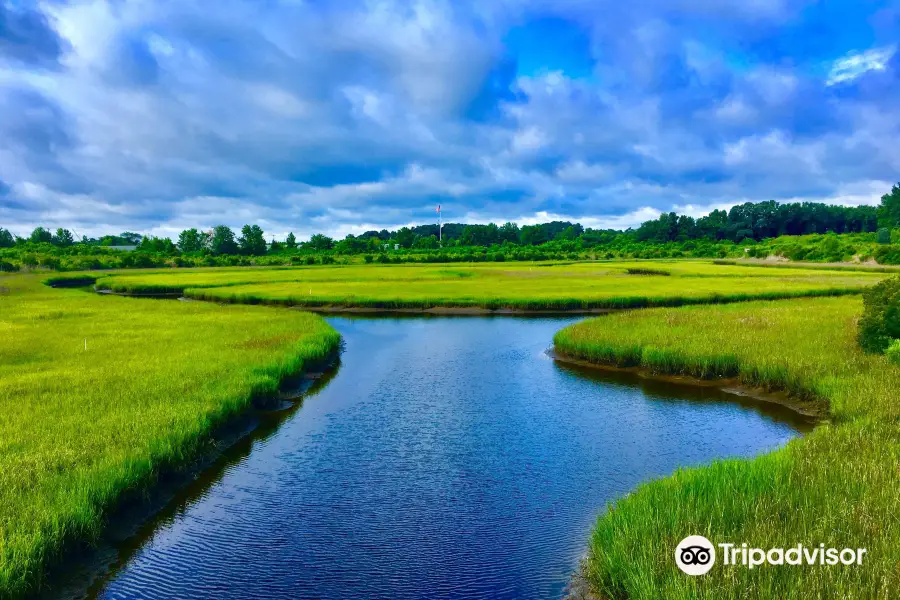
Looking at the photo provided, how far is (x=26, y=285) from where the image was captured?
64.3 meters

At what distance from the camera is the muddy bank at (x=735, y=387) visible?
1781 centimetres

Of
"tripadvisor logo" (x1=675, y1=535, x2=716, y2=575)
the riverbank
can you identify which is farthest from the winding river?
the riverbank

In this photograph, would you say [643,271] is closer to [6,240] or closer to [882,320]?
[882,320]

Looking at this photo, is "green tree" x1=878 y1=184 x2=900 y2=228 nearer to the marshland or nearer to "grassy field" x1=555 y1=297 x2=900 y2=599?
the marshland

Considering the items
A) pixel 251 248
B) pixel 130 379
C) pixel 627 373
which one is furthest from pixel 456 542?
pixel 251 248

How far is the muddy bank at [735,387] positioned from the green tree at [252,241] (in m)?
168

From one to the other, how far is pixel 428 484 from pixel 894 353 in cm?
1645

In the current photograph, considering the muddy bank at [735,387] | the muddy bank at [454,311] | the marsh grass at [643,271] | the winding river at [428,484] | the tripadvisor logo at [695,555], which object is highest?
the marsh grass at [643,271]

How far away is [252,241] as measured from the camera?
18312cm

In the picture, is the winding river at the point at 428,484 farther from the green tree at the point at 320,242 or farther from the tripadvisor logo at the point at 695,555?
the green tree at the point at 320,242

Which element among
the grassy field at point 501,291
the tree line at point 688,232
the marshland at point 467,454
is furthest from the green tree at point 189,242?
the marshland at point 467,454

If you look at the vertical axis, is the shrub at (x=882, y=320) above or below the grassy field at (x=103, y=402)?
above

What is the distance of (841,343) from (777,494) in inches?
671

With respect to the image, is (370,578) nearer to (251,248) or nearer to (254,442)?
(254,442)
